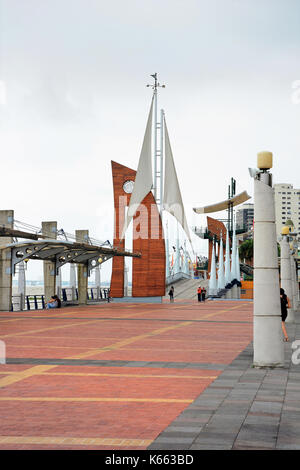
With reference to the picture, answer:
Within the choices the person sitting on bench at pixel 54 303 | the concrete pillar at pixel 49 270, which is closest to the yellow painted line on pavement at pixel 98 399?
the person sitting on bench at pixel 54 303

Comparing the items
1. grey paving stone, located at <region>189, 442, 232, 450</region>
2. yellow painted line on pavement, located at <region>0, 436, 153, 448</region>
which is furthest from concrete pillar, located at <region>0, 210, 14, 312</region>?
grey paving stone, located at <region>189, 442, 232, 450</region>

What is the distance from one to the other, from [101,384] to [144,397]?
125 cm

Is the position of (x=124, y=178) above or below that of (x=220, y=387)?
above

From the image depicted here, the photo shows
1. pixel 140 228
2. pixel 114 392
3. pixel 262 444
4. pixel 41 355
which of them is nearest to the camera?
pixel 262 444

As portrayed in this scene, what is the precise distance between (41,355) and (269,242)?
18.3ft

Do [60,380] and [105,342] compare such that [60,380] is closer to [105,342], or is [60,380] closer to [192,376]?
[192,376]

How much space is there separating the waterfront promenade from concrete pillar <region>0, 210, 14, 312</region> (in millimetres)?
14841

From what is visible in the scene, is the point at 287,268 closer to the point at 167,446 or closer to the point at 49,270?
the point at 167,446

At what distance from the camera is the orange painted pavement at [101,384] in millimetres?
6062

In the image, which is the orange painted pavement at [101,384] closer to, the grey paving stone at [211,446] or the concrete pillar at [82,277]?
the grey paving stone at [211,446]

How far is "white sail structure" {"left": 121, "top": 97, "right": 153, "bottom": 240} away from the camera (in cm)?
4741

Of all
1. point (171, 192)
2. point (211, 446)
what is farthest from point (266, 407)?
point (171, 192)

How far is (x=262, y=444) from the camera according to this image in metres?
5.51
